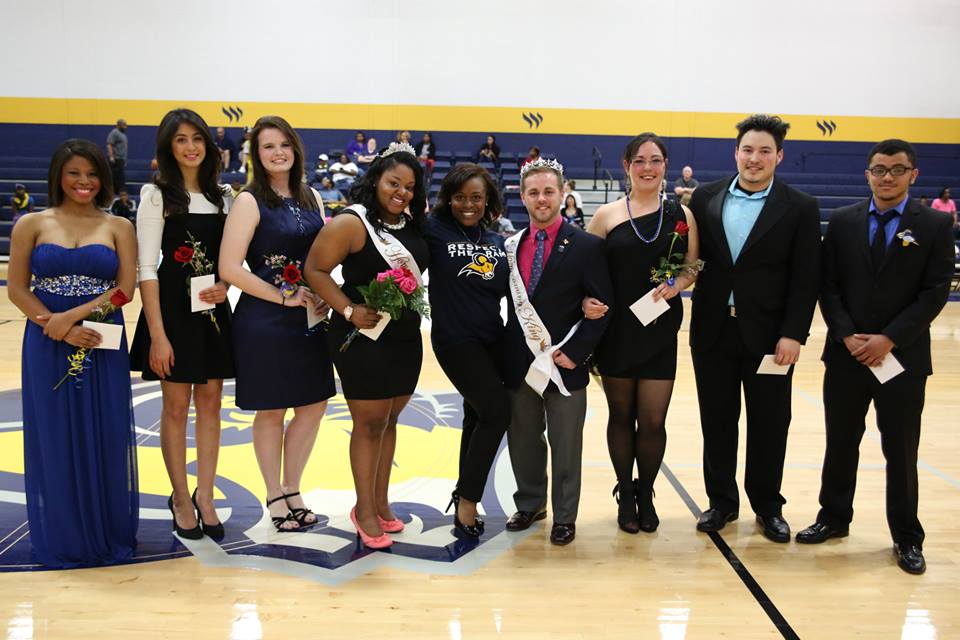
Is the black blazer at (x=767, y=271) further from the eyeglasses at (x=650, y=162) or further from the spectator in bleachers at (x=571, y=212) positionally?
the spectator in bleachers at (x=571, y=212)

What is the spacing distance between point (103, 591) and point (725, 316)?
2602 millimetres

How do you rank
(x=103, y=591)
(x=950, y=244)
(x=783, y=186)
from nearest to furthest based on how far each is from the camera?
1. (x=103, y=591)
2. (x=950, y=244)
3. (x=783, y=186)

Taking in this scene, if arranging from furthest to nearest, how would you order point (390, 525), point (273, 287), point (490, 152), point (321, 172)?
1. point (490, 152)
2. point (321, 172)
3. point (390, 525)
4. point (273, 287)

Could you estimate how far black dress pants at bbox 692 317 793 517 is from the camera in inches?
133

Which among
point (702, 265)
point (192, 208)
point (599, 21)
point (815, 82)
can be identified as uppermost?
point (599, 21)

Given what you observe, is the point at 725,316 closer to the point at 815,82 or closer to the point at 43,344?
the point at 43,344

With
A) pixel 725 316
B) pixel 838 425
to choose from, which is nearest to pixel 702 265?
pixel 725 316

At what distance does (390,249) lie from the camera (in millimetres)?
3098

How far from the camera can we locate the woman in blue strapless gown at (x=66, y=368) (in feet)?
9.95

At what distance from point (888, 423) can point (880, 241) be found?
28.4 inches

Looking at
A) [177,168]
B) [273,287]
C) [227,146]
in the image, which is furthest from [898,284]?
[227,146]

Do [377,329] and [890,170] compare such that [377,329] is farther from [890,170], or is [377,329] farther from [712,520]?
[890,170]

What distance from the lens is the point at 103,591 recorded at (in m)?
2.90

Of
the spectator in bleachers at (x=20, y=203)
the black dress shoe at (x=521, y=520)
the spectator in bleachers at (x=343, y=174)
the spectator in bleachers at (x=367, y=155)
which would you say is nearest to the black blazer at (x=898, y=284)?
the black dress shoe at (x=521, y=520)
